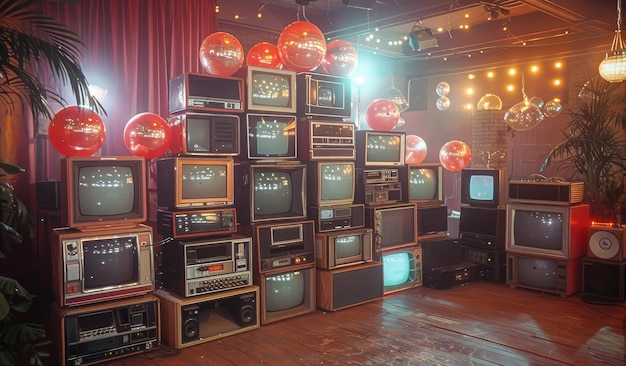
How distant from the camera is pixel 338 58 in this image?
4.63 m

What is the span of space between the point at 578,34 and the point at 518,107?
56.8 inches

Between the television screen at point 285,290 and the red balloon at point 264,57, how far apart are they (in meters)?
1.92

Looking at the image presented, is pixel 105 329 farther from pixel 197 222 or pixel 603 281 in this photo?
pixel 603 281

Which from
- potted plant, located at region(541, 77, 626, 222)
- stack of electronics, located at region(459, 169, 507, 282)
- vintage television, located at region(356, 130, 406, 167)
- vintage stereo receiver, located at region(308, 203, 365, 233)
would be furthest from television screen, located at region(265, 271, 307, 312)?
potted plant, located at region(541, 77, 626, 222)

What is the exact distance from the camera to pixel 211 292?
3783mm

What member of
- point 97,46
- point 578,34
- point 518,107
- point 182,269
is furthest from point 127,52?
point 578,34

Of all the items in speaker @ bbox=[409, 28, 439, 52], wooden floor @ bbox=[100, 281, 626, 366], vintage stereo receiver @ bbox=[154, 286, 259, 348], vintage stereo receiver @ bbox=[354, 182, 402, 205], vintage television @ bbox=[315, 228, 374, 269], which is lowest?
wooden floor @ bbox=[100, 281, 626, 366]

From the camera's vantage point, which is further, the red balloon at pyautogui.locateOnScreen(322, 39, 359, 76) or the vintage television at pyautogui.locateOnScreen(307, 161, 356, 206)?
the red balloon at pyautogui.locateOnScreen(322, 39, 359, 76)

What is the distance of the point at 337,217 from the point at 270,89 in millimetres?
1315

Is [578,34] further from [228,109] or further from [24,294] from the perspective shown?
[24,294]

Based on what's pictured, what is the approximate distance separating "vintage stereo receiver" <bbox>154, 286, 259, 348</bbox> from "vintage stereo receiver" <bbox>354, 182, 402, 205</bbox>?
1.53 meters

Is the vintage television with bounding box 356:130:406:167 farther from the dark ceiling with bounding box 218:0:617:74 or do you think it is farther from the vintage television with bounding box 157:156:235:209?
the vintage television with bounding box 157:156:235:209

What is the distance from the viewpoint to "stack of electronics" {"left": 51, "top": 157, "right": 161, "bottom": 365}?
3.21 m

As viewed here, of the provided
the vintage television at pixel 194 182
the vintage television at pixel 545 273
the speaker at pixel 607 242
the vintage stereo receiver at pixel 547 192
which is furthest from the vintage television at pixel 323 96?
the speaker at pixel 607 242
